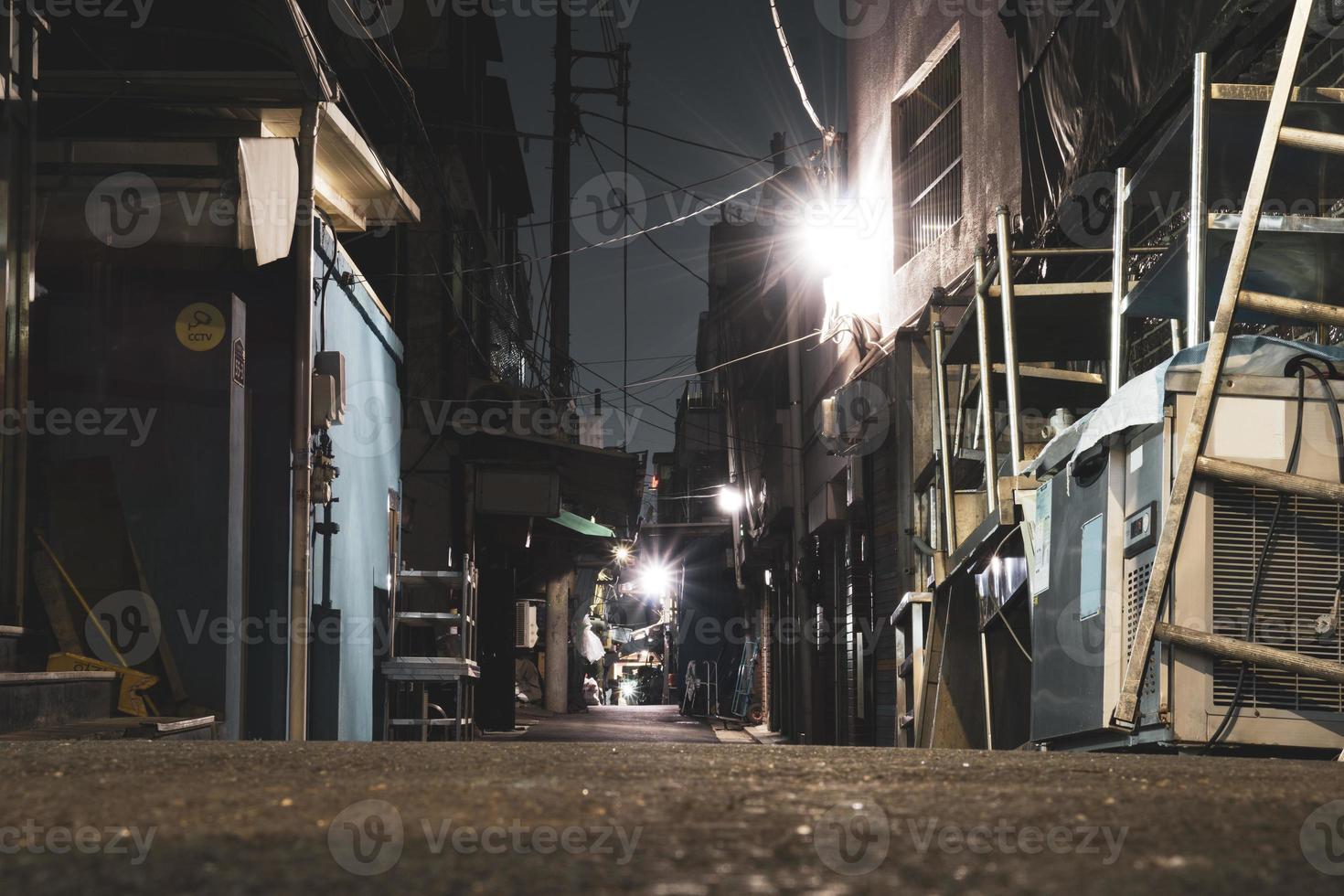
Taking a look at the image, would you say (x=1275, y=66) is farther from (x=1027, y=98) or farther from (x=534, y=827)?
(x=534, y=827)

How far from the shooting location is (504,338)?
2305 cm

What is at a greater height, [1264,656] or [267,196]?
[267,196]

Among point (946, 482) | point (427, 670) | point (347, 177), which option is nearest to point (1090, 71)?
point (946, 482)

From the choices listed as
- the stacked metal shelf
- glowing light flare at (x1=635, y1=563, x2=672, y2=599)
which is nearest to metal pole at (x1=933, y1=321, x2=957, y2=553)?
the stacked metal shelf

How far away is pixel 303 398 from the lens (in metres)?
9.93

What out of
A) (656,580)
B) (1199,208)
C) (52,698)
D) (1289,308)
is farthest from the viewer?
(656,580)

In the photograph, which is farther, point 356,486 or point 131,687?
point 356,486

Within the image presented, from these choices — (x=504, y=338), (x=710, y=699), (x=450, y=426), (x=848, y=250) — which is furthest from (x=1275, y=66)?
(x=710, y=699)

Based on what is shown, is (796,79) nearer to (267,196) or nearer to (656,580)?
(267,196)

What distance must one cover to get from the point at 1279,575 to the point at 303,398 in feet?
23.6

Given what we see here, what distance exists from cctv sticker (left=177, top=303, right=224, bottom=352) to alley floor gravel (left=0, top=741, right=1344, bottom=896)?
21.3ft

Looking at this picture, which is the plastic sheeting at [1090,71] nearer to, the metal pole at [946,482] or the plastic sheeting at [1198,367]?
the metal pole at [946,482]

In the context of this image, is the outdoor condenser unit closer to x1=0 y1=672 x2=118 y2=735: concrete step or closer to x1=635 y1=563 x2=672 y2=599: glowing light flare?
x1=0 y1=672 x2=118 y2=735: concrete step

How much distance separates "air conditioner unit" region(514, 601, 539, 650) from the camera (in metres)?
24.5
